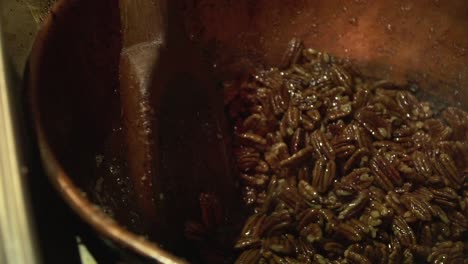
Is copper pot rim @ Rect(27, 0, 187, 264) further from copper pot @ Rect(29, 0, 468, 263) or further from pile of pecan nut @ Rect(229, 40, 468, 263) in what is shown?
pile of pecan nut @ Rect(229, 40, 468, 263)

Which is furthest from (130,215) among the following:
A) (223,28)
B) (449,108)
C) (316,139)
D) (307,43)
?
(449,108)

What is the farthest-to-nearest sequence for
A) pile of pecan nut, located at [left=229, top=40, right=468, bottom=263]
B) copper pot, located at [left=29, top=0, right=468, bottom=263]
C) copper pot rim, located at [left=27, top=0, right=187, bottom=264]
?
1. pile of pecan nut, located at [left=229, top=40, right=468, bottom=263]
2. copper pot, located at [left=29, top=0, right=468, bottom=263]
3. copper pot rim, located at [left=27, top=0, right=187, bottom=264]

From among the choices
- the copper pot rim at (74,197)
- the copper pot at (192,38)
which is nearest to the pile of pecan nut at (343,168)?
the copper pot at (192,38)

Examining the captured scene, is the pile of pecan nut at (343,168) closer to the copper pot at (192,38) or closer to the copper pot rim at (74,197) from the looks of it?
the copper pot at (192,38)

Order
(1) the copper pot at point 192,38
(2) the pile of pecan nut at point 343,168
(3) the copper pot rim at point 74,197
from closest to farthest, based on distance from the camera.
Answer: (3) the copper pot rim at point 74,197 < (1) the copper pot at point 192,38 < (2) the pile of pecan nut at point 343,168

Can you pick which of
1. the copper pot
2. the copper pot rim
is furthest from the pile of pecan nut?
the copper pot rim

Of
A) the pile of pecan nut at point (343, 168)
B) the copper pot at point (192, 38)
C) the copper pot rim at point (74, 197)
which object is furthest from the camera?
the pile of pecan nut at point (343, 168)

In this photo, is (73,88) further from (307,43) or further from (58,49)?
(307,43)
